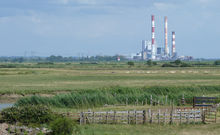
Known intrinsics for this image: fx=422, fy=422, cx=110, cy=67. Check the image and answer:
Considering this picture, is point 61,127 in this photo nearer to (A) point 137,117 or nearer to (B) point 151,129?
(B) point 151,129

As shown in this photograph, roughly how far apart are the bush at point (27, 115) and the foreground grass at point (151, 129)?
359 centimetres

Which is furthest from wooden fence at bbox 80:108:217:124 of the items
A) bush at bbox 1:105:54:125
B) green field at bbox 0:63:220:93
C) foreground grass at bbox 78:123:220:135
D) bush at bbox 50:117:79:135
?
green field at bbox 0:63:220:93

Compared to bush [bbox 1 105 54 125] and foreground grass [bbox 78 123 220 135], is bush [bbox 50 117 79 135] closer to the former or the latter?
foreground grass [bbox 78 123 220 135]

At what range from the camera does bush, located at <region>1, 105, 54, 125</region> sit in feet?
109

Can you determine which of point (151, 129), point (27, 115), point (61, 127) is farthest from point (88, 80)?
point (61, 127)

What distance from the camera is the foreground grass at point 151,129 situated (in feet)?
98.4

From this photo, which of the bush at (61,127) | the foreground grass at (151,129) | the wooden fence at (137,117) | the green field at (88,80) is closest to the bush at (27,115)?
the wooden fence at (137,117)

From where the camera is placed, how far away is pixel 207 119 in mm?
35438

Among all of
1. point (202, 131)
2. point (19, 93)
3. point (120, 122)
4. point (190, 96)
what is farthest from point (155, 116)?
point (19, 93)

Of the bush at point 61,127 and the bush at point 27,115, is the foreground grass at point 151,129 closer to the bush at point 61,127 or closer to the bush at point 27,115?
the bush at point 61,127

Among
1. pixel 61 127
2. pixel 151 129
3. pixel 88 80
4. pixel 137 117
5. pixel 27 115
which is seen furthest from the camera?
pixel 88 80

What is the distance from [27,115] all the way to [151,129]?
32.1ft

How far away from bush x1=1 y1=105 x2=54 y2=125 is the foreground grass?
3.59 metres

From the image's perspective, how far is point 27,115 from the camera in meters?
33.3
